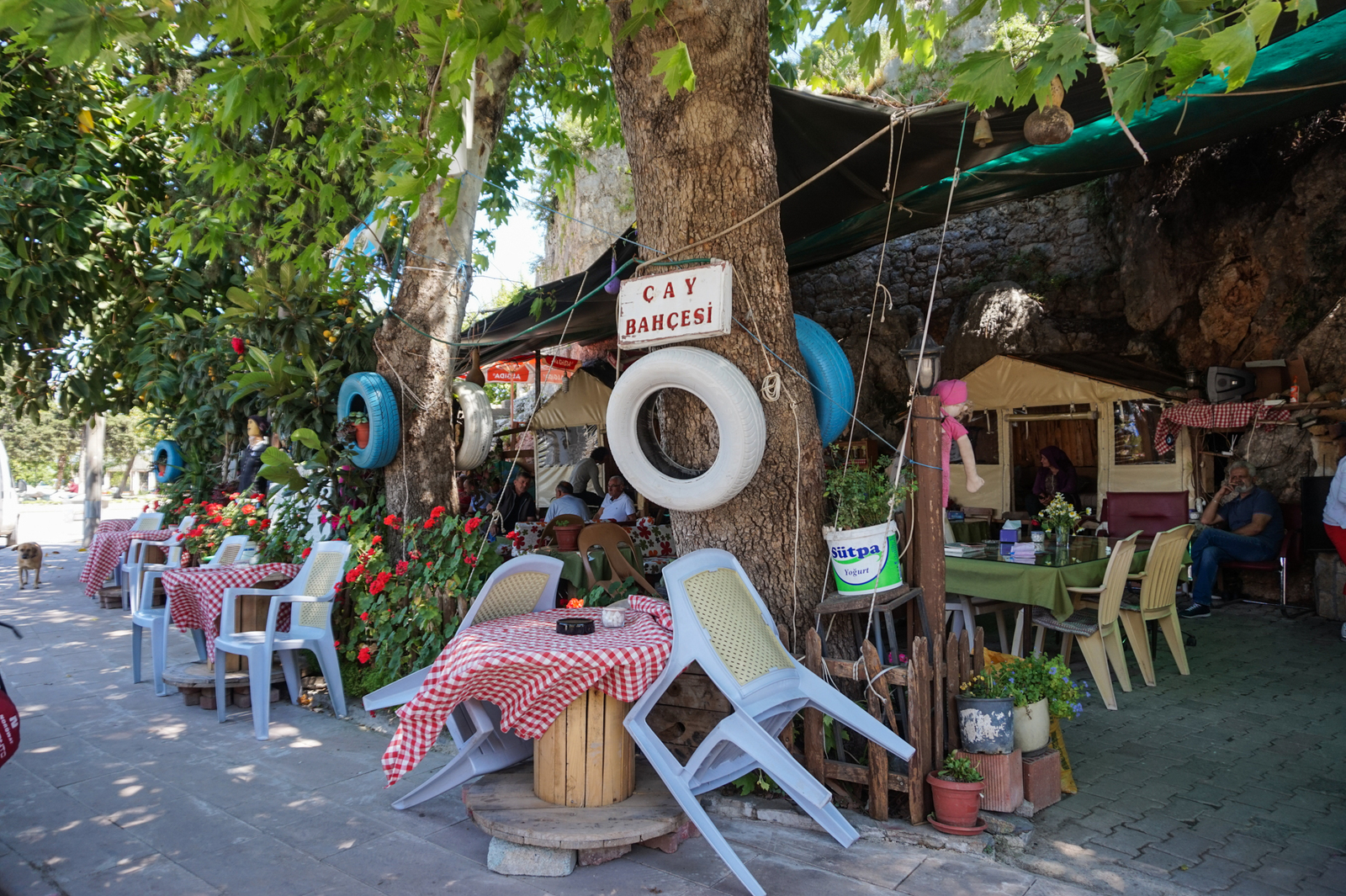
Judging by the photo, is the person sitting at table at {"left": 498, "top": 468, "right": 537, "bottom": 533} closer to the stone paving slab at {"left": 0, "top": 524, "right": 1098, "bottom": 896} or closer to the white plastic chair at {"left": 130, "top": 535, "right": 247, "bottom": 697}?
the white plastic chair at {"left": 130, "top": 535, "right": 247, "bottom": 697}

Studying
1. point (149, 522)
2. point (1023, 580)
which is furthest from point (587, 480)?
point (1023, 580)

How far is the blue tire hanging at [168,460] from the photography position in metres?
9.93

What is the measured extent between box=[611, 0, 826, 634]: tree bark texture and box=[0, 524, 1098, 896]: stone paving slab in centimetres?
107

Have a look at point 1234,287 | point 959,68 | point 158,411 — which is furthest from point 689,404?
point 158,411

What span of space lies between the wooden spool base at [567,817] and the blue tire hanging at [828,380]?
1721mm

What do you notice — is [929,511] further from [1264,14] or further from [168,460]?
[168,460]

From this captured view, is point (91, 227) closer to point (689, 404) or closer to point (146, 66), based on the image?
point (146, 66)

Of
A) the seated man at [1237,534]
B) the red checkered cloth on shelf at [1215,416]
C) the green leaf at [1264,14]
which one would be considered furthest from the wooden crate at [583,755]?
the red checkered cloth on shelf at [1215,416]

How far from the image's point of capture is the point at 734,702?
8.99ft

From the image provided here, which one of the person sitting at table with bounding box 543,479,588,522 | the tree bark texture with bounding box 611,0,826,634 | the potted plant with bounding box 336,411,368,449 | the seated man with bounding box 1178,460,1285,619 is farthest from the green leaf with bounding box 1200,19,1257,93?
the person sitting at table with bounding box 543,479,588,522

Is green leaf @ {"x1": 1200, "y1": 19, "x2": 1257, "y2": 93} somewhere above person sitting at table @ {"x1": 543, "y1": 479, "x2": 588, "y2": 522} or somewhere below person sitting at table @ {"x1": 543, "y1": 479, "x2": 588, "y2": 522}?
above

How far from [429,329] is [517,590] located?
8.60ft

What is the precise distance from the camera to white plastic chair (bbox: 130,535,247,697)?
520 centimetres

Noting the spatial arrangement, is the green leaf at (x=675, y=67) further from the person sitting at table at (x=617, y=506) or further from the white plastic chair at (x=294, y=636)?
the person sitting at table at (x=617, y=506)
